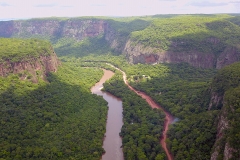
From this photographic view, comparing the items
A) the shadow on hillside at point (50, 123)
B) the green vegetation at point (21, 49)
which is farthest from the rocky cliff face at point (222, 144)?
the green vegetation at point (21, 49)

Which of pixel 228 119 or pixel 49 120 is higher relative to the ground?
pixel 228 119

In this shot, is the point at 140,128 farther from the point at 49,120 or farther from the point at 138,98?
the point at 49,120

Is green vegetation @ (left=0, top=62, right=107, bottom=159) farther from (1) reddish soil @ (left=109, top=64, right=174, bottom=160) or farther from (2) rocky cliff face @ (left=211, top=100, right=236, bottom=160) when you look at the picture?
(2) rocky cliff face @ (left=211, top=100, right=236, bottom=160)

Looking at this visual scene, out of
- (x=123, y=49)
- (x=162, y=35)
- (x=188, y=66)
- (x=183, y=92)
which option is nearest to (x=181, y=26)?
(x=162, y=35)

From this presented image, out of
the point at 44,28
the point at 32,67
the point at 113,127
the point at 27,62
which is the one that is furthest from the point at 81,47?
the point at 113,127

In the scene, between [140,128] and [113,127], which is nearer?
[140,128]

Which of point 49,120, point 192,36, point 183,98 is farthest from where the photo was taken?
point 192,36

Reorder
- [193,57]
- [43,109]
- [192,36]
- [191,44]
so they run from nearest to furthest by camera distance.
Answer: [43,109], [193,57], [191,44], [192,36]
